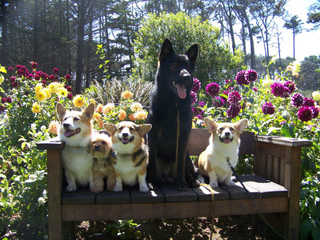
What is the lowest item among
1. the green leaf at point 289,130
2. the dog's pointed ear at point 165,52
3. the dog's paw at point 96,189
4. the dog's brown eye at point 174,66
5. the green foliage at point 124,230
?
the green foliage at point 124,230

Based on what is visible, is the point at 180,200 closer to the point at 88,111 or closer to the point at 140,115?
the point at 88,111

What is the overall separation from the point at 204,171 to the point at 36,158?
1.72 metres

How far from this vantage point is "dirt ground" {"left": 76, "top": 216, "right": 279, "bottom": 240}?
2830 millimetres

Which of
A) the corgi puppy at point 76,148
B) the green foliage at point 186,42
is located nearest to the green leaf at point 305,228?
the corgi puppy at point 76,148

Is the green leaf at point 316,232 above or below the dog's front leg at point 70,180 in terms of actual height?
below

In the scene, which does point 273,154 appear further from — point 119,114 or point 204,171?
point 119,114

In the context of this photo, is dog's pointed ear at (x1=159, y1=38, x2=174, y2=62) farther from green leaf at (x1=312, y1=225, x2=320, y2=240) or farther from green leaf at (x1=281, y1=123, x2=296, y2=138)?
green leaf at (x1=312, y1=225, x2=320, y2=240)

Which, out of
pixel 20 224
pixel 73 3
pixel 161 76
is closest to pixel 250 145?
pixel 161 76

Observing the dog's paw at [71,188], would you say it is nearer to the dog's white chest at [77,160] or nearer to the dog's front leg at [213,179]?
the dog's white chest at [77,160]

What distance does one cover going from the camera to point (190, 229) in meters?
3.04

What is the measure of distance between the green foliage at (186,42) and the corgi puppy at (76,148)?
7.35 metres

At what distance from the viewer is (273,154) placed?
105 inches

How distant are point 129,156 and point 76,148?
1.53ft

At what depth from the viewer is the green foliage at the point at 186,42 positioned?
9195mm
